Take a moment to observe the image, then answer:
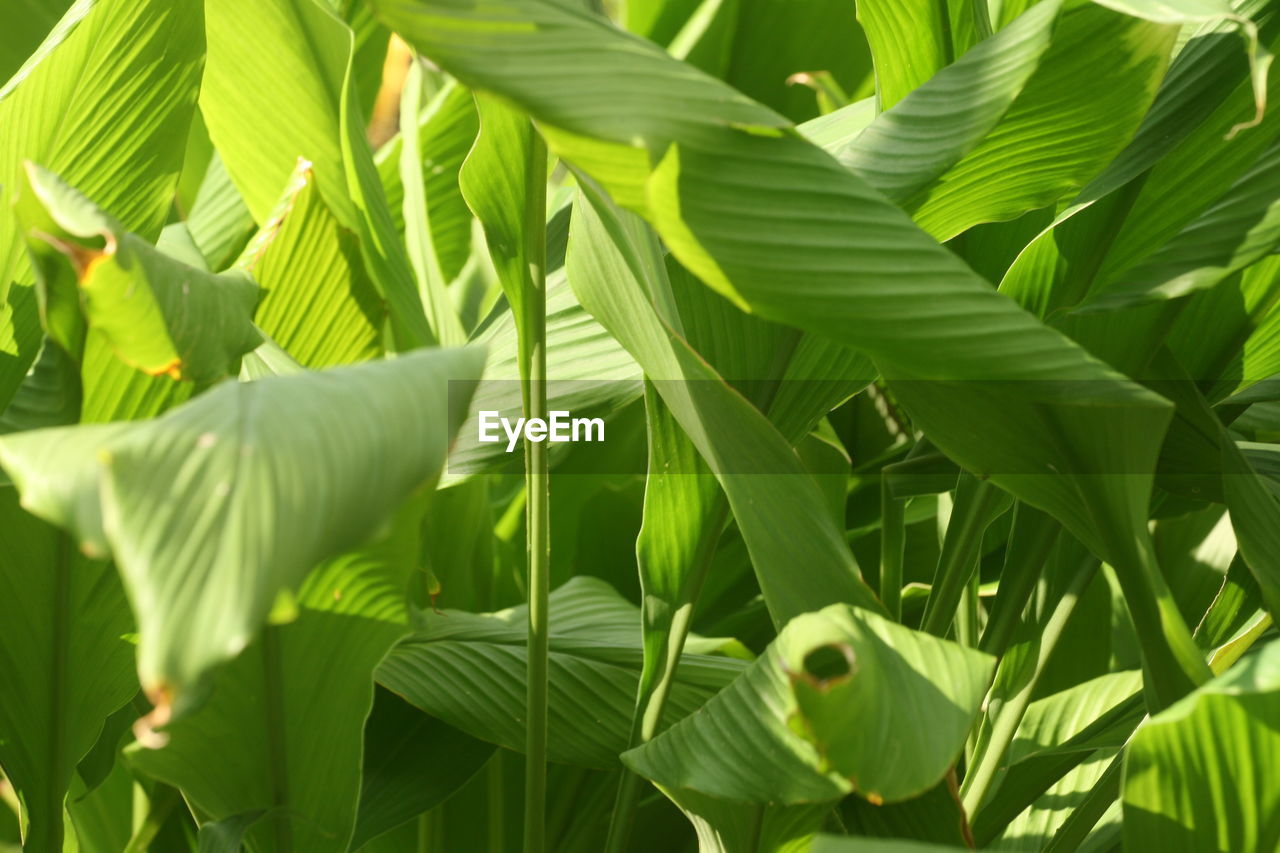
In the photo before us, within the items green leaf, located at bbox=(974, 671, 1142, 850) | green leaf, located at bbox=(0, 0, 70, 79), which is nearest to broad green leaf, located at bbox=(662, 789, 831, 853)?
green leaf, located at bbox=(974, 671, 1142, 850)

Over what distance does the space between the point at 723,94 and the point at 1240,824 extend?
8.8 inches

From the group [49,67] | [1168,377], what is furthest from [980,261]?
[49,67]

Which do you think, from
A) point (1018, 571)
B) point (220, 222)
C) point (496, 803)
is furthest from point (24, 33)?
point (1018, 571)

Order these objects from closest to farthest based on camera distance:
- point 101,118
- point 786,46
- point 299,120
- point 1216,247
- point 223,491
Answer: point 223,491 → point 1216,247 → point 101,118 → point 299,120 → point 786,46

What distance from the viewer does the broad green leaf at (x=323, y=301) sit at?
464 millimetres

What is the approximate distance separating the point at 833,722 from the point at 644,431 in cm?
39

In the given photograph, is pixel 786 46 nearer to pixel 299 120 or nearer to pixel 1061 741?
pixel 299 120

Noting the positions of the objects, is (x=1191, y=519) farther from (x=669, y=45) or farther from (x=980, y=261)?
(x=669, y=45)

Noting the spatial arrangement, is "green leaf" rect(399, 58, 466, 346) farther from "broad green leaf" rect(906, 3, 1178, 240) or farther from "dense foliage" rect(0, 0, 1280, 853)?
"broad green leaf" rect(906, 3, 1178, 240)

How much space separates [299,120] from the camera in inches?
21.3

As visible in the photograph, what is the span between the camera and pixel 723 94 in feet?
0.81

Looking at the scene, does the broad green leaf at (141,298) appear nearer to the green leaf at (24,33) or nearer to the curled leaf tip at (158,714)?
the curled leaf tip at (158,714)

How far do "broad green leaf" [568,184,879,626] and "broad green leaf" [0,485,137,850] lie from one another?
0.68ft

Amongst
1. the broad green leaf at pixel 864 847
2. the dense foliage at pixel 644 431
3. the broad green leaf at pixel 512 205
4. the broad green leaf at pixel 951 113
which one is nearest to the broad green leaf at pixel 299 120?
the dense foliage at pixel 644 431
